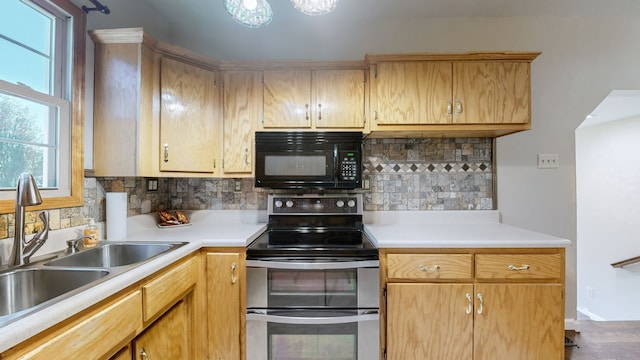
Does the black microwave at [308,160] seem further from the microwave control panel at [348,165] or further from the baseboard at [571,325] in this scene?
the baseboard at [571,325]

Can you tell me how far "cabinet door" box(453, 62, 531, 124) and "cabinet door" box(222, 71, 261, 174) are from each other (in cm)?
137

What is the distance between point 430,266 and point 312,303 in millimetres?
686

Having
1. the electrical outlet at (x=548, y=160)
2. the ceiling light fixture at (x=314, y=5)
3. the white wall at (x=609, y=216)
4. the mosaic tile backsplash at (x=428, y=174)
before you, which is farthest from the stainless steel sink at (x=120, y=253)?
the white wall at (x=609, y=216)

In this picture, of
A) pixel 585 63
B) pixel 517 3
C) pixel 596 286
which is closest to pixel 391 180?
pixel 517 3

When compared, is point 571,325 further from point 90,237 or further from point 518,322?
point 90,237

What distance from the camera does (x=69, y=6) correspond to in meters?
1.42

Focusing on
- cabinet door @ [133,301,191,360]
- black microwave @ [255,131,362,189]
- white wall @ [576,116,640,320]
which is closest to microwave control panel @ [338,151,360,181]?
black microwave @ [255,131,362,189]

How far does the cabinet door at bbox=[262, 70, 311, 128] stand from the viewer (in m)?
1.93

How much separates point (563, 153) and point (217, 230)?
2.67 metres

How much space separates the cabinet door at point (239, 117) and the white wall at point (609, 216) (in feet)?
15.1

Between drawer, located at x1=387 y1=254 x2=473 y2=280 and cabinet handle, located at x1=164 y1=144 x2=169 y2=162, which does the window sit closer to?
cabinet handle, located at x1=164 y1=144 x2=169 y2=162

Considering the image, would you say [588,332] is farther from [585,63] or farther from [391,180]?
[585,63]

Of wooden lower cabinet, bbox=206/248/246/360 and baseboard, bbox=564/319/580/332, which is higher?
wooden lower cabinet, bbox=206/248/246/360

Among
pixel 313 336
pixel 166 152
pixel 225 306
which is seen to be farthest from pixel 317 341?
pixel 166 152
